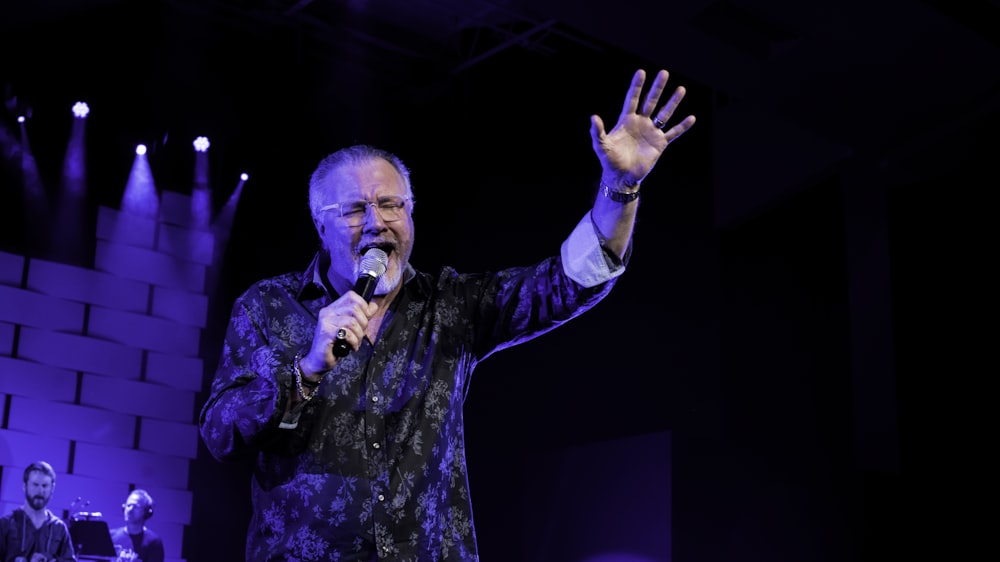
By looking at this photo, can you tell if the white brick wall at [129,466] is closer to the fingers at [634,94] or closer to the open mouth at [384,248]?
the open mouth at [384,248]

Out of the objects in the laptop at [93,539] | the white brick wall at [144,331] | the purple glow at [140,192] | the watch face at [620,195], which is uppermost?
the purple glow at [140,192]

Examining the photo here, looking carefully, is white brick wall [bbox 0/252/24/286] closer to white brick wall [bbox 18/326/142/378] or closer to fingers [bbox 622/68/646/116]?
white brick wall [bbox 18/326/142/378]

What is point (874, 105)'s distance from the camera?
538 centimetres

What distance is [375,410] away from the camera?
5.71ft

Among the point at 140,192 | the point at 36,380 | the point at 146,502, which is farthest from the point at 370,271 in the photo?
the point at 140,192

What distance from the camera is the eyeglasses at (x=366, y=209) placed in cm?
189

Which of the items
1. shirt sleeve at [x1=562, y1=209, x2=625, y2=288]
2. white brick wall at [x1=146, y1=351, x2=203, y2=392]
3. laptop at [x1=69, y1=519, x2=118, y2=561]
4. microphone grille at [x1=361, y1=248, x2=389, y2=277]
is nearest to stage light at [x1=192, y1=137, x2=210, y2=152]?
white brick wall at [x1=146, y1=351, x2=203, y2=392]

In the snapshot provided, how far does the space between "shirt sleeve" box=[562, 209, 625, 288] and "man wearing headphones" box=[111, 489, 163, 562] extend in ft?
18.2

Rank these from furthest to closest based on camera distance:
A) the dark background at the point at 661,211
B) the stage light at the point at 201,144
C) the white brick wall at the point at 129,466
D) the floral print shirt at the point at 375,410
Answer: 1. the stage light at the point at 201,144
2. the white brick wall at the point at 129,466
3. the dark background at the point at 661,211
4. the floral print shirt at the point at 375,410

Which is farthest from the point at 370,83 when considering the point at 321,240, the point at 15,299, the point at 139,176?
the point at 321,240

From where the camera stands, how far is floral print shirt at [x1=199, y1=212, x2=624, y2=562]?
1632 mm

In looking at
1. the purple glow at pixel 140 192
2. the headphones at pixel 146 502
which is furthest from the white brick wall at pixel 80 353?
the purple glow at pixel 140 192

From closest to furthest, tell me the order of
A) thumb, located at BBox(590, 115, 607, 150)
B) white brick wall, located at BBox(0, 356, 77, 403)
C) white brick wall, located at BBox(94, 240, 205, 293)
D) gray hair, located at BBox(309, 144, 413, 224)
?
thumb, located at BBox(590, 115, 607, 150) < gray hair, located at BBox(309, 144, 413, 224) < white brick wall, located at BBox(0, 356, 77, 403) < white brick wall, located at BBox(94, 240, 205, 293)

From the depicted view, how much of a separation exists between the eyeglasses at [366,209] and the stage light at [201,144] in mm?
5853
